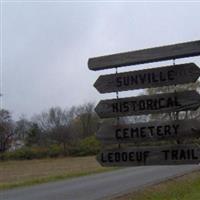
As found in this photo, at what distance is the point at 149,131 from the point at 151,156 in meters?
0.38

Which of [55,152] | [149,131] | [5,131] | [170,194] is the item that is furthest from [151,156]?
[5,131]

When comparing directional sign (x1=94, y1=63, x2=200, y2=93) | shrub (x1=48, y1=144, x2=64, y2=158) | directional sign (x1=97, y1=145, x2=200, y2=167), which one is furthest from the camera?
shrub (x1=48, y1=144, x2=64, y2=158)

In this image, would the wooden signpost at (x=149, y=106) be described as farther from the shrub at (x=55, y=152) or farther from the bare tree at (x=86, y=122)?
the bare tree at (x=86, y=122)

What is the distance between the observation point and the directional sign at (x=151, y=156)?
7.95m

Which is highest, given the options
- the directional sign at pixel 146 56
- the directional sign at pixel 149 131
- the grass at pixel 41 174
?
the directional sign at pixel 146 56

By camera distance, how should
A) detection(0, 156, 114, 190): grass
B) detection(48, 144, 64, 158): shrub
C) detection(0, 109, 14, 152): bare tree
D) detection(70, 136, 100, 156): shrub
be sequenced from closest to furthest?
detection(0, 156, 114, 190): grass → detection(70, 136, 100, 156): shrub → detection(48, 144, 64, 158): shrub → detection(0, 109, 14, 152): bare tree

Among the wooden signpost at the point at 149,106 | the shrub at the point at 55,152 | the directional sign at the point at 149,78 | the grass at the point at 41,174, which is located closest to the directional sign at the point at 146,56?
the wooden signpost at the point at 149,106

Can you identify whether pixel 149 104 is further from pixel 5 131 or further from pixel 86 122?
pixel 86 122

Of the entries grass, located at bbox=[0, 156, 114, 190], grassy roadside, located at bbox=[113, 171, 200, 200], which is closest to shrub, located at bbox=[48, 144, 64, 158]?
grass, located at bbox=[0, 156, 114, 190]

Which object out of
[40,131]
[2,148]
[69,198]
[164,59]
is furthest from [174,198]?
[40,131]

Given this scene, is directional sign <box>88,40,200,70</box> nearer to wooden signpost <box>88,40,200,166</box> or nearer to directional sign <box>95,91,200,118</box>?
wooden signpost <box>88,40,200,166</box>

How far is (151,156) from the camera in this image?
8.26m

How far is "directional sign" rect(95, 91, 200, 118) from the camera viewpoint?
8.04 metres

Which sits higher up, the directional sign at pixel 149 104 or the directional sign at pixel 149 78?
the directional sign at pixel 149 78
